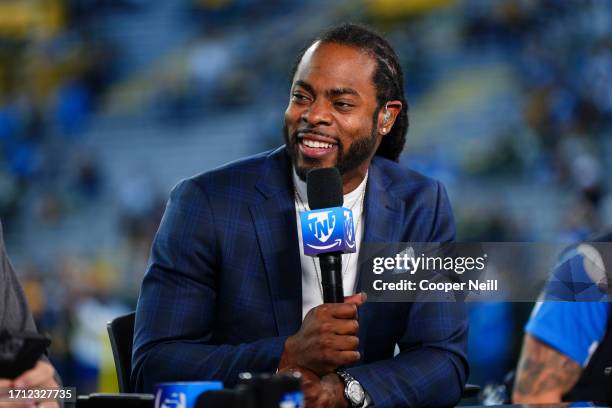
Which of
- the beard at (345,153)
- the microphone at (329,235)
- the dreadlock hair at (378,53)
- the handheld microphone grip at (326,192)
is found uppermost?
the dreadlock hair at (378,53)

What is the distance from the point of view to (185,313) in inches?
87.9

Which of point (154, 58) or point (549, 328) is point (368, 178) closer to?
point (549, 328)

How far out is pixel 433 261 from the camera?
2354 millimetres

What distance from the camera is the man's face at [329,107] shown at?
2305 millimetres

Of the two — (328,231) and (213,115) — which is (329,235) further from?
(213,115)

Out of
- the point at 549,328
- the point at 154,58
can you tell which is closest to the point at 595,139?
the point at 154,58

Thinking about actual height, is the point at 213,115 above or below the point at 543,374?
above

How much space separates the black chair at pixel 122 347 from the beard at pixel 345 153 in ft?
1.75

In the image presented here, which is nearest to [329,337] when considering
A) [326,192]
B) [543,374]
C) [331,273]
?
[331,273]

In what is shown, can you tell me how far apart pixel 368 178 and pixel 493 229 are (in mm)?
4276

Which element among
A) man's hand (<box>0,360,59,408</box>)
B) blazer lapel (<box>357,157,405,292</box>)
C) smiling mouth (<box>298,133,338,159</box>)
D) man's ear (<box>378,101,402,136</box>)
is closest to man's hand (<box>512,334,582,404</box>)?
blazer lapel (<box>357,157,405,292</box>)

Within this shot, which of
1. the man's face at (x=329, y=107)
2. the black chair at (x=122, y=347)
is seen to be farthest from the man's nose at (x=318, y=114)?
the black chair at (x=122, y=347)

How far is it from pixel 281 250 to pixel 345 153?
0.25 metres

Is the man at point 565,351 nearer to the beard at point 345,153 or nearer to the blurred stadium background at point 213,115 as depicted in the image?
the beard at point 345,153
